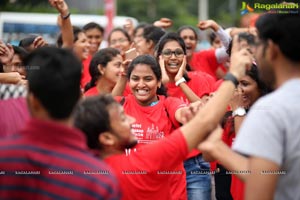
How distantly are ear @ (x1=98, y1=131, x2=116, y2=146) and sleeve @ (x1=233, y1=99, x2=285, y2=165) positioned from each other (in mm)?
793

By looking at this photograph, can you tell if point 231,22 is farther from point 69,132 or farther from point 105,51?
point 69,132

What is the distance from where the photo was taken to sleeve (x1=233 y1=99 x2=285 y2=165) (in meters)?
2.91

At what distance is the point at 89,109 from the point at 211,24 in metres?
4.50

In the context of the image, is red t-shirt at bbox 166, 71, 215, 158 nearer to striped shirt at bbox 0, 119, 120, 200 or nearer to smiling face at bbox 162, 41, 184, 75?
smiling face at bbox 162, 41, 184, 75

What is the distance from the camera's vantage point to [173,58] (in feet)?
22.2

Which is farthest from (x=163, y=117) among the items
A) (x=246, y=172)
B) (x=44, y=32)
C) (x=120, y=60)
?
(x=44, y=32)

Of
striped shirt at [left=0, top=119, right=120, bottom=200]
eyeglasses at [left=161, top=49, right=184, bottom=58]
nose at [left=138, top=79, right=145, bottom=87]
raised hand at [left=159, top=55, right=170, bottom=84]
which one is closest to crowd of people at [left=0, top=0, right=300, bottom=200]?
striped shirt at [left=0, top=119, right=120, bottom=200]

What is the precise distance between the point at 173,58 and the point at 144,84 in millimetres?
1115

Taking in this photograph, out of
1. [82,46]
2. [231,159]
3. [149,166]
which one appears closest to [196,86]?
[82,46]

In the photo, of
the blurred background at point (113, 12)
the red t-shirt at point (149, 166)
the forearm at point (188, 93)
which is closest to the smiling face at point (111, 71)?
the forearm at point (188, 93)

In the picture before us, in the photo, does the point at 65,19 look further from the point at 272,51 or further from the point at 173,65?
the point at 272,51

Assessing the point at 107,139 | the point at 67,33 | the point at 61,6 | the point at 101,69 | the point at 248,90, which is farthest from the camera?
the point at 67,33

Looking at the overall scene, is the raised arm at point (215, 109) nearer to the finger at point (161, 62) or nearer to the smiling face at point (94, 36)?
the finger at point (161, 62)

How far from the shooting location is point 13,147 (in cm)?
262
